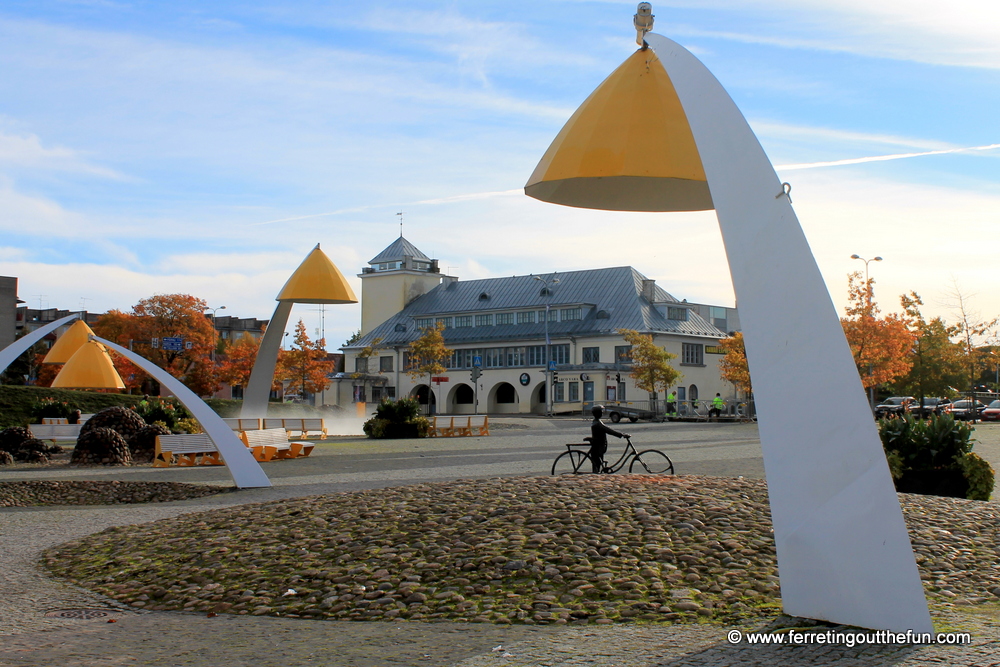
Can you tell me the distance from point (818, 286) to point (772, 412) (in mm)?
864

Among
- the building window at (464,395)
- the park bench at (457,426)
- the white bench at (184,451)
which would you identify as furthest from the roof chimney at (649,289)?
the white bench at (184,451)

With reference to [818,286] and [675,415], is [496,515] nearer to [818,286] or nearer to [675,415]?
[818,286]

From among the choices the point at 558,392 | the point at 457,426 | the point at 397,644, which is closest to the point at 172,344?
the point at 558,392

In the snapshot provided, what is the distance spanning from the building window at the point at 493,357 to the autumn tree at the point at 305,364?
12.5m

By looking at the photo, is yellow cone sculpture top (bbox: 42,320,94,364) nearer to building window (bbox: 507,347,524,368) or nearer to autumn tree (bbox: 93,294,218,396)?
autumn tree (bbox: 93,294,218,396)

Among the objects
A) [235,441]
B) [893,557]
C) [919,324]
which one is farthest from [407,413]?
[919,324]

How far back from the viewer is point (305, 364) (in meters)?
68.4

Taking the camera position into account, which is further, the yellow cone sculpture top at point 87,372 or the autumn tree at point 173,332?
the autumn tree at point 173,332

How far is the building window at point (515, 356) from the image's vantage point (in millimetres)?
75688

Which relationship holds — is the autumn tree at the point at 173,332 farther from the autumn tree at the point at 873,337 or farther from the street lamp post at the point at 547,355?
the autumn tree at the point at 873,337

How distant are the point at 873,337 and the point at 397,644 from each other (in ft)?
149

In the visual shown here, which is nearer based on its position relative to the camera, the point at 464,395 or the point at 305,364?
the point at 305,364

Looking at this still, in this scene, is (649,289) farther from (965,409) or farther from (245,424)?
(245,424)

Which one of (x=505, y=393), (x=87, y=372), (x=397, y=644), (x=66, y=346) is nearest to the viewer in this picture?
(x=397, y=644)
